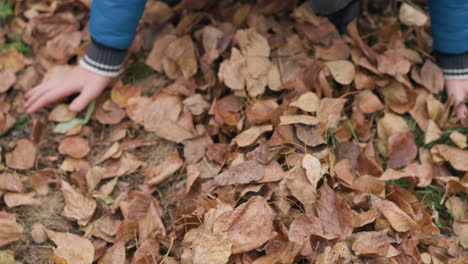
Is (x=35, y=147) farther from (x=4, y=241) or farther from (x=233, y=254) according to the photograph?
(x=233, y=254)

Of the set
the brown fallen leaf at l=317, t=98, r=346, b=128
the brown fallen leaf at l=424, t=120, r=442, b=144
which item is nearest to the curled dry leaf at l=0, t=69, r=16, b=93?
the brown fallen leaf at l=317, t=98, r=346, b=128

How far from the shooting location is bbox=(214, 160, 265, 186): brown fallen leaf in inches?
35.3

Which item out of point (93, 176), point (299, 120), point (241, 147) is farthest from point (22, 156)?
point (299, 120)

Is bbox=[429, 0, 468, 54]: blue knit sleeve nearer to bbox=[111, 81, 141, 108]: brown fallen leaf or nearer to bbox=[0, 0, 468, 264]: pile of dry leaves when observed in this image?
bbox=[0, 0, 468, 264]: pile of dry leaves

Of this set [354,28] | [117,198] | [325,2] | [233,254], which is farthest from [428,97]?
[117,198]

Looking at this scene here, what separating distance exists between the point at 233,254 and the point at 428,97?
2.19ft

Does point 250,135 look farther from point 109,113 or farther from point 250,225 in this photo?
point 109,113

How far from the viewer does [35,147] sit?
112 cm

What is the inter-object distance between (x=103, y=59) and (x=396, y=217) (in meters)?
0.81

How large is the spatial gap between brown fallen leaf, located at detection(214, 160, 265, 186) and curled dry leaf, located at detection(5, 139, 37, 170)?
1.65 feet

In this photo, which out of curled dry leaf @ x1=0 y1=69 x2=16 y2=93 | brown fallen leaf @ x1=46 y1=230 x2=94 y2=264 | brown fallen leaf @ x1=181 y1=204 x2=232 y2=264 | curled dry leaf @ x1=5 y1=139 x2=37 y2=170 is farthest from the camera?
curled dry leaf @ x1=0 y1=69 x2=16 y2=93

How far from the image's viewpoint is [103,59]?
1161mm

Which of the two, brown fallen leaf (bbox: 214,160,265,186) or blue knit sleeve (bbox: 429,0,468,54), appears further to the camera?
blue knit sleeve (bbox: 429,0,468,54)

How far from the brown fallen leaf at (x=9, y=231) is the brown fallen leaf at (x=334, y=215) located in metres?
0.63
